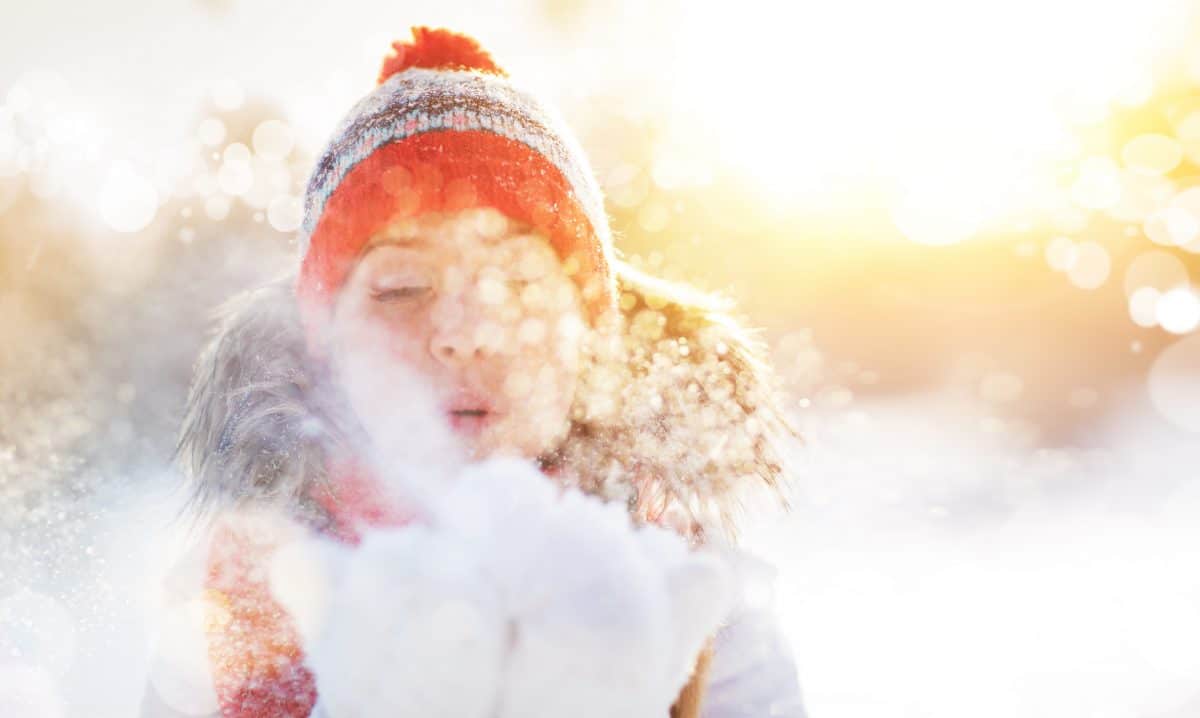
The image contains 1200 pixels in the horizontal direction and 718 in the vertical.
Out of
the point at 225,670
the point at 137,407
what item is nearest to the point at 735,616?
the point at 225,670

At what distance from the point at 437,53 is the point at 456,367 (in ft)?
2.97

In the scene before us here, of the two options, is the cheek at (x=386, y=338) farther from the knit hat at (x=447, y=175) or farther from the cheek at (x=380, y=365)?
the knit hat at (x=447, y=175)

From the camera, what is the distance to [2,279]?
5.73 meters

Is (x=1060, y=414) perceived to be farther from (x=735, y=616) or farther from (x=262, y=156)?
(x=262, y=156)

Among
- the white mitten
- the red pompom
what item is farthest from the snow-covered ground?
the red pompom

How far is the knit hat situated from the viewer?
1397 mm

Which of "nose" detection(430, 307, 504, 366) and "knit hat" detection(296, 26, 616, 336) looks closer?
"nose" detection(430, 307, 504, 366)

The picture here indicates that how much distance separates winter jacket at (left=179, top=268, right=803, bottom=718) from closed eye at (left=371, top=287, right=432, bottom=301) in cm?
26

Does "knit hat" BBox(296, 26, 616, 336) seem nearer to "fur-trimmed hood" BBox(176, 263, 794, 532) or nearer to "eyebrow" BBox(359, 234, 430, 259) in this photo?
"eyebrow" BBox(359, 234, 430, 259)

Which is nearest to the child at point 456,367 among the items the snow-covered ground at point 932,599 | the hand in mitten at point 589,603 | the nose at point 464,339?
the nose at point 464,339

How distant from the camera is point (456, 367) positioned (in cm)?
122

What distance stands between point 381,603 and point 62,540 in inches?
141

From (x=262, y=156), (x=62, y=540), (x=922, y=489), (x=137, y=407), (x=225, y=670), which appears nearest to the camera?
(x=225, y=670)

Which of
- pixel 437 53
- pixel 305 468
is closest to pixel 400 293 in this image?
pixel 305 468
